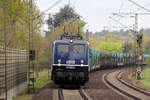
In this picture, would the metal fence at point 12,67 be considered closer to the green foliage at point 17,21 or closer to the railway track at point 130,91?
the green foliage at point 17,21

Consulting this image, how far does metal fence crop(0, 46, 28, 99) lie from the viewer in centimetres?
1256

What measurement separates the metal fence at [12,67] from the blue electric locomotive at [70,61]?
1959 mm

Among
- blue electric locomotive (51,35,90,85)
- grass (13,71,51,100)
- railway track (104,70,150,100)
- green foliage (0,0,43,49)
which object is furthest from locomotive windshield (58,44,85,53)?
green foliage (0,0,43,49)

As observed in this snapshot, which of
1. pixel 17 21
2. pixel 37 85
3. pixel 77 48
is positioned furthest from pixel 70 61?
pixel 17 21

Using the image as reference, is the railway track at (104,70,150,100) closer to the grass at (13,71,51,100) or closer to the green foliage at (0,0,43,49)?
the grass at (13,71,51,100)

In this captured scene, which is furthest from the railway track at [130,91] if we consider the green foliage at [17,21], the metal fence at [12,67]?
the green foliage at [17,21]

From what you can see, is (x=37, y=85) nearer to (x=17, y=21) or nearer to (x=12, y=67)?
(x=17, y=21)

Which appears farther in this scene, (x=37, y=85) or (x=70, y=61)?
(x=37, y=85)

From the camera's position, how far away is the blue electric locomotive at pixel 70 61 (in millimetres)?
19391

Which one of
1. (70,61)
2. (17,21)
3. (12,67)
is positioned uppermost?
(17,21)

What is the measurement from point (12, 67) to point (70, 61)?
18.1 ft

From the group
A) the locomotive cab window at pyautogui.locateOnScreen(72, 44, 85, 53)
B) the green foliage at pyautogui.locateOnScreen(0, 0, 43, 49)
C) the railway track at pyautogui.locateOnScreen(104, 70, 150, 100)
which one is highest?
the green foliage at pyautogui.locateOnScreen(0, 0, 43, 49)

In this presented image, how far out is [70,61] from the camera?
64.0ft

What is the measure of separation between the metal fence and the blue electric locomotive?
1959 millimetres
